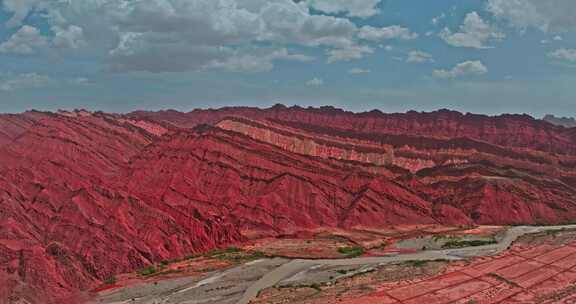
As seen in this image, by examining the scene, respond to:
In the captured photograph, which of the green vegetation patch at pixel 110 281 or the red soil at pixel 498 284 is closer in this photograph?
the red soil at pixel 498 284

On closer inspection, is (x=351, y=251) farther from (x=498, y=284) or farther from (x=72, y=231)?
(x=72, y=231)

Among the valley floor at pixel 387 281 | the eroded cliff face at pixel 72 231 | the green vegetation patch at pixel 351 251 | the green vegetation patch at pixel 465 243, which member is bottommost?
the green vegetation patch at pixel 351 251

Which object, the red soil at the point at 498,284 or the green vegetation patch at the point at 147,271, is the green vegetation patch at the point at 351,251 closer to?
the red soil at the point at 498,284

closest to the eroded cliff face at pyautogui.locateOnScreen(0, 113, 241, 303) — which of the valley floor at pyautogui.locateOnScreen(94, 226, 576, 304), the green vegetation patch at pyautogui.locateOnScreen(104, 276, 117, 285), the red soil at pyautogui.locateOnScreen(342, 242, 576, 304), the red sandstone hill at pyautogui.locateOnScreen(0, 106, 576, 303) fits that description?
the red sandstone hill at pyautogui.locateOnScreen(0, 106, 576, 303)

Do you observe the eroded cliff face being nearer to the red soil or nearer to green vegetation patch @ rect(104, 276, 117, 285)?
green vegetation patch @ rect(104, 276, 117, 285)

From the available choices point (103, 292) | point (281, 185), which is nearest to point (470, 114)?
point (281, 185)

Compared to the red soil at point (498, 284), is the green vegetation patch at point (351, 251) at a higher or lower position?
lower

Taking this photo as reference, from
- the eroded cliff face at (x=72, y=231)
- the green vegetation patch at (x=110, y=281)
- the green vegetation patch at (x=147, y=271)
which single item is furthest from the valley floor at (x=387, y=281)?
the eroded cliff face at (x=72, y=231)

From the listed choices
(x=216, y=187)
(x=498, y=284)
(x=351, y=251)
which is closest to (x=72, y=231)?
(x=351, y=251)
